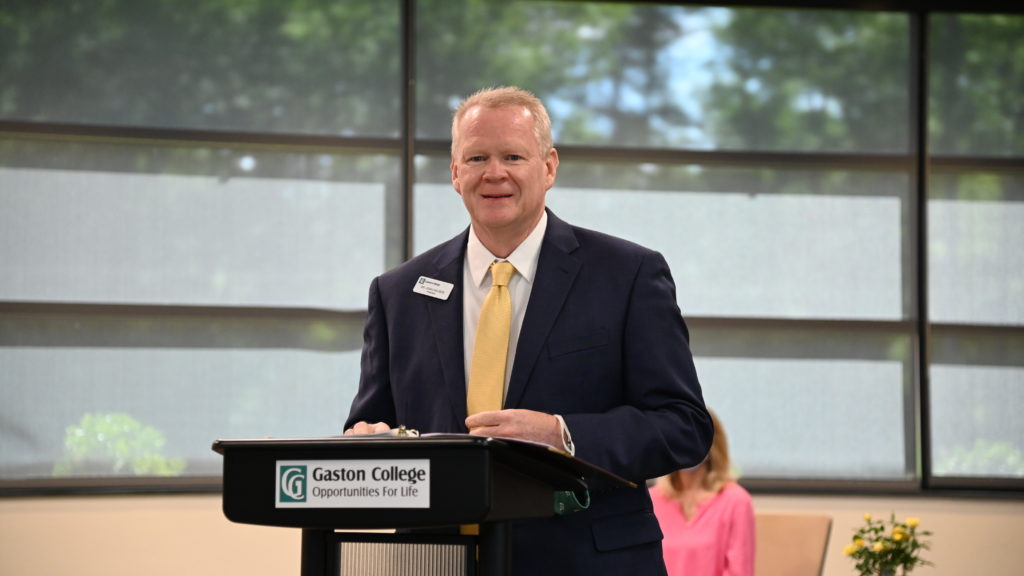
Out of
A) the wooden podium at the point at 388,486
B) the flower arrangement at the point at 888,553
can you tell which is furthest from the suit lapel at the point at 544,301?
the flower arrangement at the point at 888,553

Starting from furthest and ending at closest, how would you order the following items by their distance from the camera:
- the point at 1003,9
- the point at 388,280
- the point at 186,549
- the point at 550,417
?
the point at 1003,9 → the point at 186,549 → the point at 388,280 → the point at 550,417

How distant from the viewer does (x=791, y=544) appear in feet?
14.9

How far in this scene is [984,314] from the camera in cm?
561

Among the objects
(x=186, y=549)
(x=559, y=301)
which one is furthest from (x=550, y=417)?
(x=186, y=549)

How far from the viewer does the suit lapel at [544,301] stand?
1.91 meters

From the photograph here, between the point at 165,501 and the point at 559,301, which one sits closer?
the point at 559,301

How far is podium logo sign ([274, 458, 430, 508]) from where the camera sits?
1375 mm

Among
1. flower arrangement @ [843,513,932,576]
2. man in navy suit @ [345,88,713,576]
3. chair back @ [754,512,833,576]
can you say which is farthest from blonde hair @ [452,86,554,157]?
chair back @ [754,512,833,576]

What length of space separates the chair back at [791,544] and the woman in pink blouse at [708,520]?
0.22m

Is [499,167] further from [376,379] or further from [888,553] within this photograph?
[888,553]

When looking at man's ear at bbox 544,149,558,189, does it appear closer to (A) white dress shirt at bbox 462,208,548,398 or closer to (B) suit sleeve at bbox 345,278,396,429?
(A) white dress shirt at bbox 462,208,548,398

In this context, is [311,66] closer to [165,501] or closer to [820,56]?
[165,501]

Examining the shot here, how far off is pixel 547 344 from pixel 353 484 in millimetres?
595

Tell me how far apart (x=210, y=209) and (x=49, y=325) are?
2.86ft
